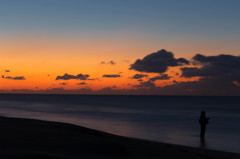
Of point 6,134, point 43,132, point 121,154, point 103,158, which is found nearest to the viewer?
point 103,158

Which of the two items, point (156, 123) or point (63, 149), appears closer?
point (63, 149)

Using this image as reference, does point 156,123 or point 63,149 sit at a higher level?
point 63,149

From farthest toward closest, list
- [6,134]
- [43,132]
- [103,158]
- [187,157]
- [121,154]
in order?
1. [43,132]
2. [6,134]
3. [187,157]
4. [121,154]
5. [103,158]

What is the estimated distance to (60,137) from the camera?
1312 cm

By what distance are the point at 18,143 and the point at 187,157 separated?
23.4 feet

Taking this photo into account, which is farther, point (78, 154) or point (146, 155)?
point (146, 155)

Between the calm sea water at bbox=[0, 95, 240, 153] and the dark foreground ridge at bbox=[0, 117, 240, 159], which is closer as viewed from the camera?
the dark foreground ridge at bbox=[0, 117, 240, 159]

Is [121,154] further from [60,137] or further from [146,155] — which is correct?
[60,137]

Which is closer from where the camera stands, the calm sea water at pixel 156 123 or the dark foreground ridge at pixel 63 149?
the dark foreground ridge at pixel 63 149

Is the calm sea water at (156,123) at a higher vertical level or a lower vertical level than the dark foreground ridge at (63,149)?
lower

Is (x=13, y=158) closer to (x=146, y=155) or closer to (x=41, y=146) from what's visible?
(x=41, y=146)

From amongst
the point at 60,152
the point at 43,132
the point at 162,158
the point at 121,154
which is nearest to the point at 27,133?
the point at 43,132

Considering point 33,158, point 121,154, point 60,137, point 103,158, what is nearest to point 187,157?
point 121,154

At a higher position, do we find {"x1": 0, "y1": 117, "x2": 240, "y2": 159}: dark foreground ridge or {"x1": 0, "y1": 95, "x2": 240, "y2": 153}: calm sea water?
{"x1": 0, "y1": 117, "x2": 240, "y2": 159}: dark foreground ridge
